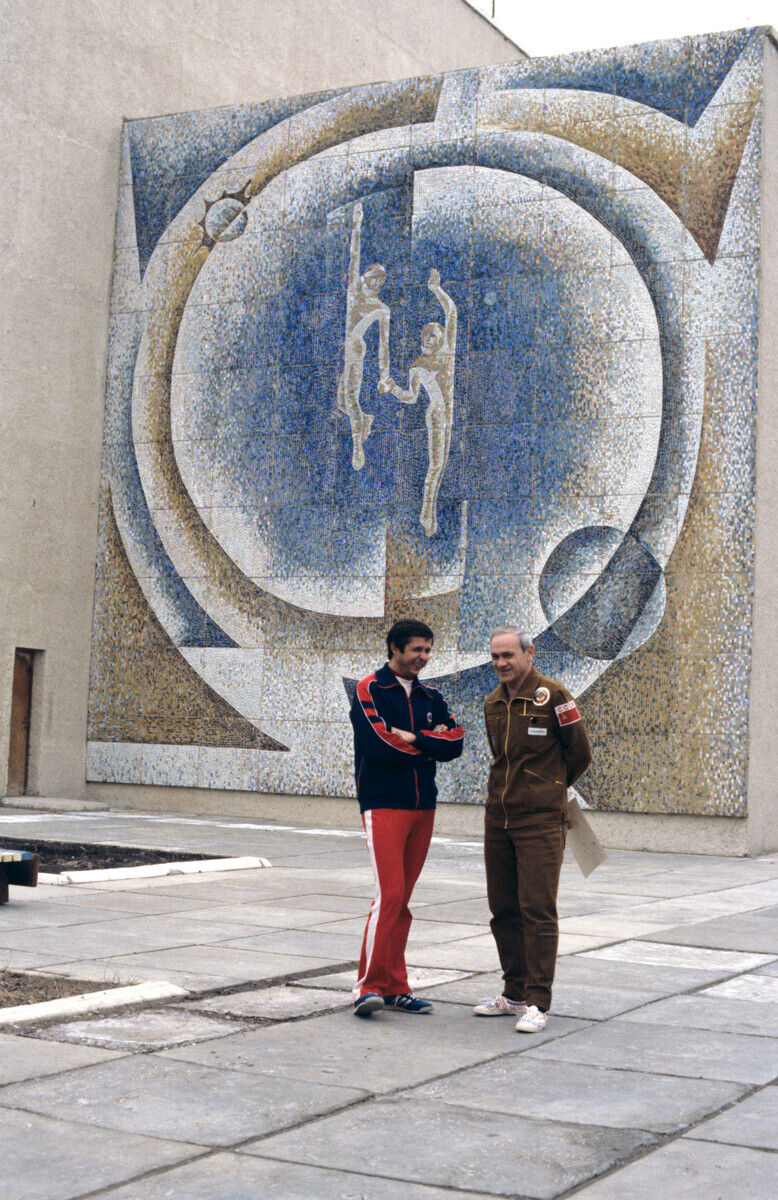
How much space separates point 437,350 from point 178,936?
9.93 metres

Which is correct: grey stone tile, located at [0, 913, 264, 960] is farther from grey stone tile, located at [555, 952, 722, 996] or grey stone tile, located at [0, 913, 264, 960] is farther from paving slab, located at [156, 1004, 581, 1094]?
grey stone tile, located at [555, 952, 722, 996]

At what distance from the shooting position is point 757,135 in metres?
15.1

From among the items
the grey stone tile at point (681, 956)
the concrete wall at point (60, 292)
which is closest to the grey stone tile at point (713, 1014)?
the grey stone tile at point (681, 956)

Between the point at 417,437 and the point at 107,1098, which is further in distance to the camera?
the point at 417,437

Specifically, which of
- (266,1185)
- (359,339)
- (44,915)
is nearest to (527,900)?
(266,1185)

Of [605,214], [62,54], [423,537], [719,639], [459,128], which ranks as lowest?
[719,639]

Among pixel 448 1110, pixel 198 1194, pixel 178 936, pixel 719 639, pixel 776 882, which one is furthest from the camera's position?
pixel 719 639

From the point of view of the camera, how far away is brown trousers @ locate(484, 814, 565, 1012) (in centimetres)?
600

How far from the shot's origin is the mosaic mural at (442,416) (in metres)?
15.0

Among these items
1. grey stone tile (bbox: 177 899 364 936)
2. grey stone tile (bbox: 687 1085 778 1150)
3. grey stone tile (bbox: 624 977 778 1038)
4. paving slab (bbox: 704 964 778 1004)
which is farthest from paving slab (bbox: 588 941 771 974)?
grey stone tile (bbox: 687 1085 778 1150)

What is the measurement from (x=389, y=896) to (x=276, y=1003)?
2.25 ft

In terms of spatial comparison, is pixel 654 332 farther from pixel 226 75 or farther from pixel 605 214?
pixel 226 75

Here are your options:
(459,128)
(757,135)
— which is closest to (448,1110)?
(757,135)

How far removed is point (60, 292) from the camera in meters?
18.5
